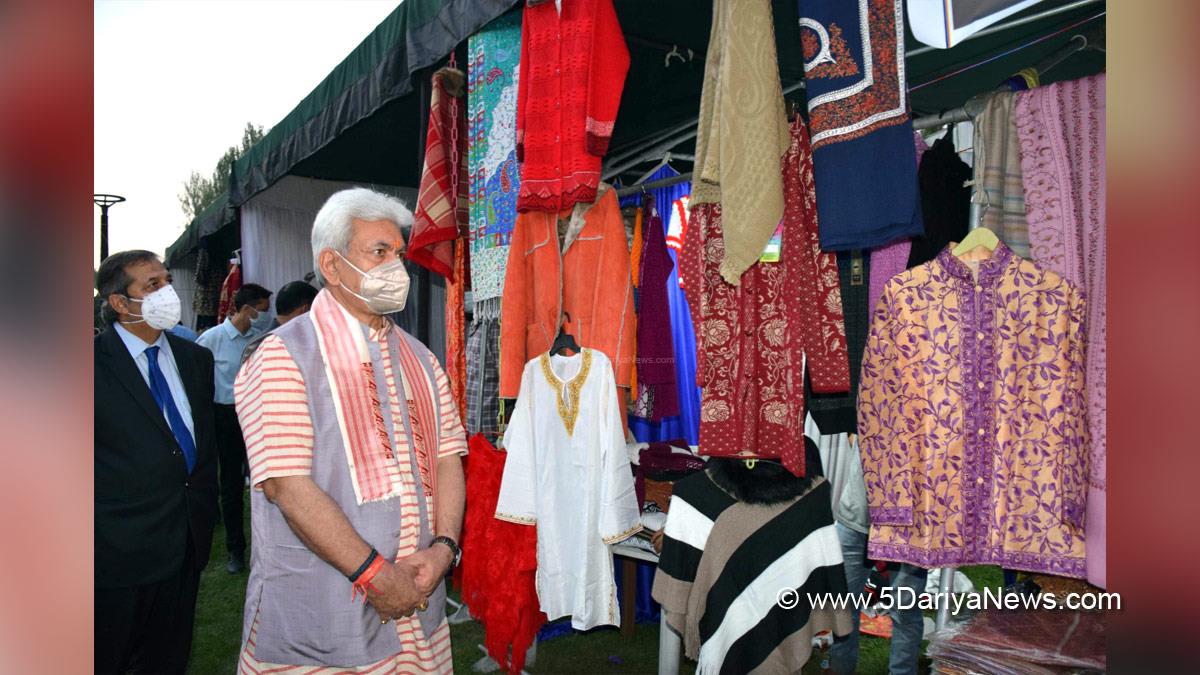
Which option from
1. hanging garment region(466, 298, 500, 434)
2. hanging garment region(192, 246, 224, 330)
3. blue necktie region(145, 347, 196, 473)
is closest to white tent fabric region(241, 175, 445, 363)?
hanging garment region(192, 246, 224, 330)

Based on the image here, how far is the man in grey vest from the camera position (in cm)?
186

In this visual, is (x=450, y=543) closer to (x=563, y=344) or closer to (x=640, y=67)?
(x=563, y=344)

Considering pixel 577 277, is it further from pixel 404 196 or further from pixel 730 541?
pixel 404 196

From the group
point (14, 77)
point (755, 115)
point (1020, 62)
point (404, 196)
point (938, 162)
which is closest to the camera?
point (14, 77)

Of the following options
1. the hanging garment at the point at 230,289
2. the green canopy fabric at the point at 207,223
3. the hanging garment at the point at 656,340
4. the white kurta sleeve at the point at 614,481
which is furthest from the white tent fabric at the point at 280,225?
the white kurta sleeve at the point at 614,481

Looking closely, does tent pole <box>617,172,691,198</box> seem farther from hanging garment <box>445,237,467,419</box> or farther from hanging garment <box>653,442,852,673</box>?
hanging garment <box>653,442,852,673</box>

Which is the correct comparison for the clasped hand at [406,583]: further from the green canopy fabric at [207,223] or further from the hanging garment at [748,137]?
the green canopy fabric at [207,223]

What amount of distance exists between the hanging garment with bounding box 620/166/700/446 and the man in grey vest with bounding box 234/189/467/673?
2814mm

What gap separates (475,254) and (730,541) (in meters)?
2.03

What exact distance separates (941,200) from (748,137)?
93cm

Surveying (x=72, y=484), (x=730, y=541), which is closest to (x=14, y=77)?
(x=72, y=484)

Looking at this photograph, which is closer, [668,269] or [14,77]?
[14,77]

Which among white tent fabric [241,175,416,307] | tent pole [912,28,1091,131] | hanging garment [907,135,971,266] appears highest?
white tent fabric [241,175,416,307]

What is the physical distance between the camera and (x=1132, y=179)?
0.57m
